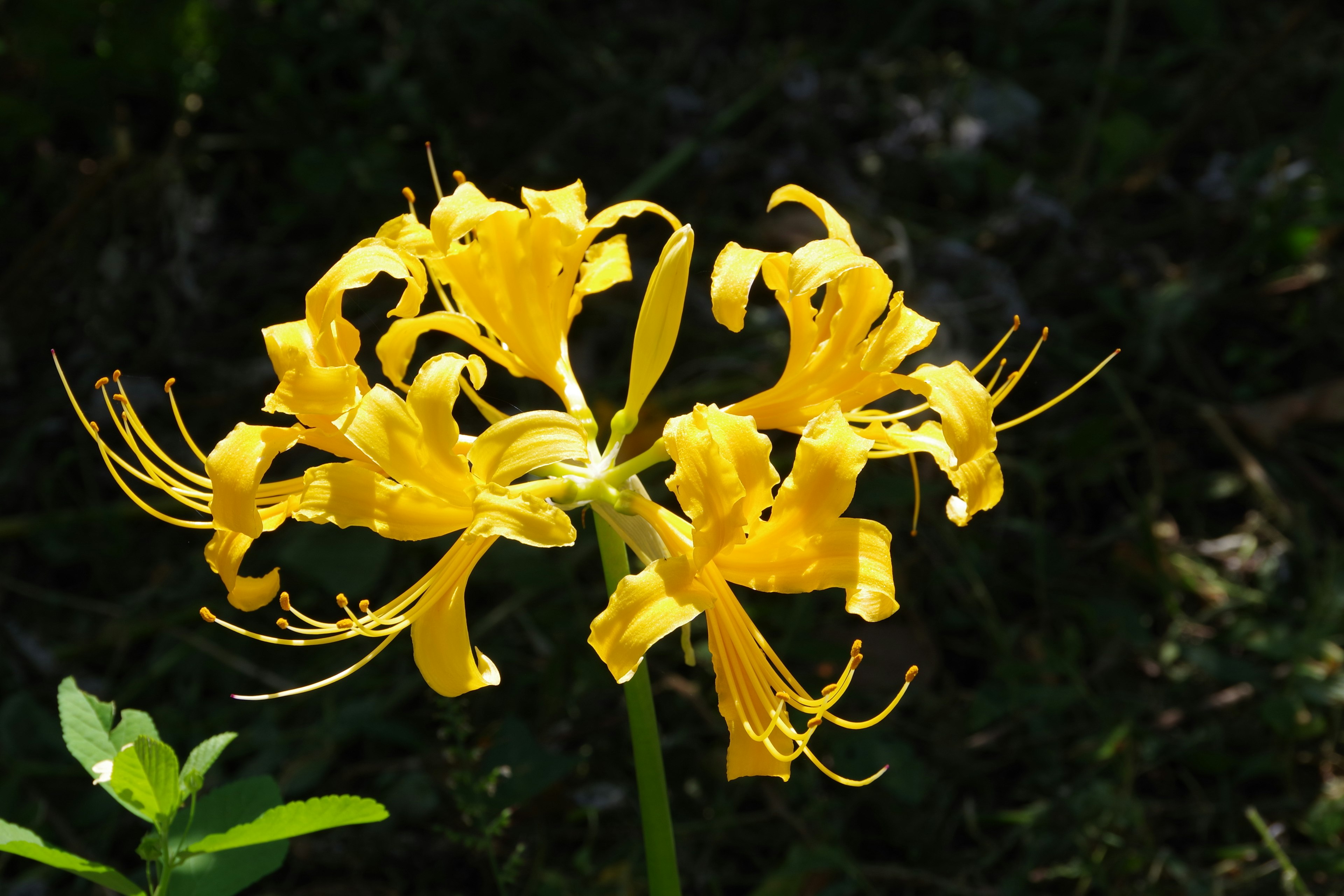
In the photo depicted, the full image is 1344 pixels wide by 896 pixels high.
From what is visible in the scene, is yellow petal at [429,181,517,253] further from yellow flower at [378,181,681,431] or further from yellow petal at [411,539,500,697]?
yellow petal at [411,539,500,697]

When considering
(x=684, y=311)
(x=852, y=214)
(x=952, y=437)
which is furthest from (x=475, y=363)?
(x=852, y=214)

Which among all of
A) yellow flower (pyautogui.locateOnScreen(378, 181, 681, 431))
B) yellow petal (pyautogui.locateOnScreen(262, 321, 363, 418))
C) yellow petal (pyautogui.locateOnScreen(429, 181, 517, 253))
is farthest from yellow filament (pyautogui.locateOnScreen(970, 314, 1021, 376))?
yellow petal (pyautogui.locateOnScreen(262, 321, 363, 418))

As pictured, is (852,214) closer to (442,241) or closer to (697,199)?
(697,199)

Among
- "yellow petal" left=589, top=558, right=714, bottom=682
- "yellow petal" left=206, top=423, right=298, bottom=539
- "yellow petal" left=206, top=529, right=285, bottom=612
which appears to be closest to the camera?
"yellow petal" left=589, top=558, right=714, bottom=682

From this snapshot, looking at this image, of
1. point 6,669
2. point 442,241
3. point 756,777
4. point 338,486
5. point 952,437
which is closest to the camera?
point 338,486

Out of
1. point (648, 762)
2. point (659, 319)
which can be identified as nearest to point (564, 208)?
point (659, 319)

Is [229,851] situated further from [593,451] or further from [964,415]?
[964,415]

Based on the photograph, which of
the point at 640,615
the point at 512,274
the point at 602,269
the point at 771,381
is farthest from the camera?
the point at 771,381
